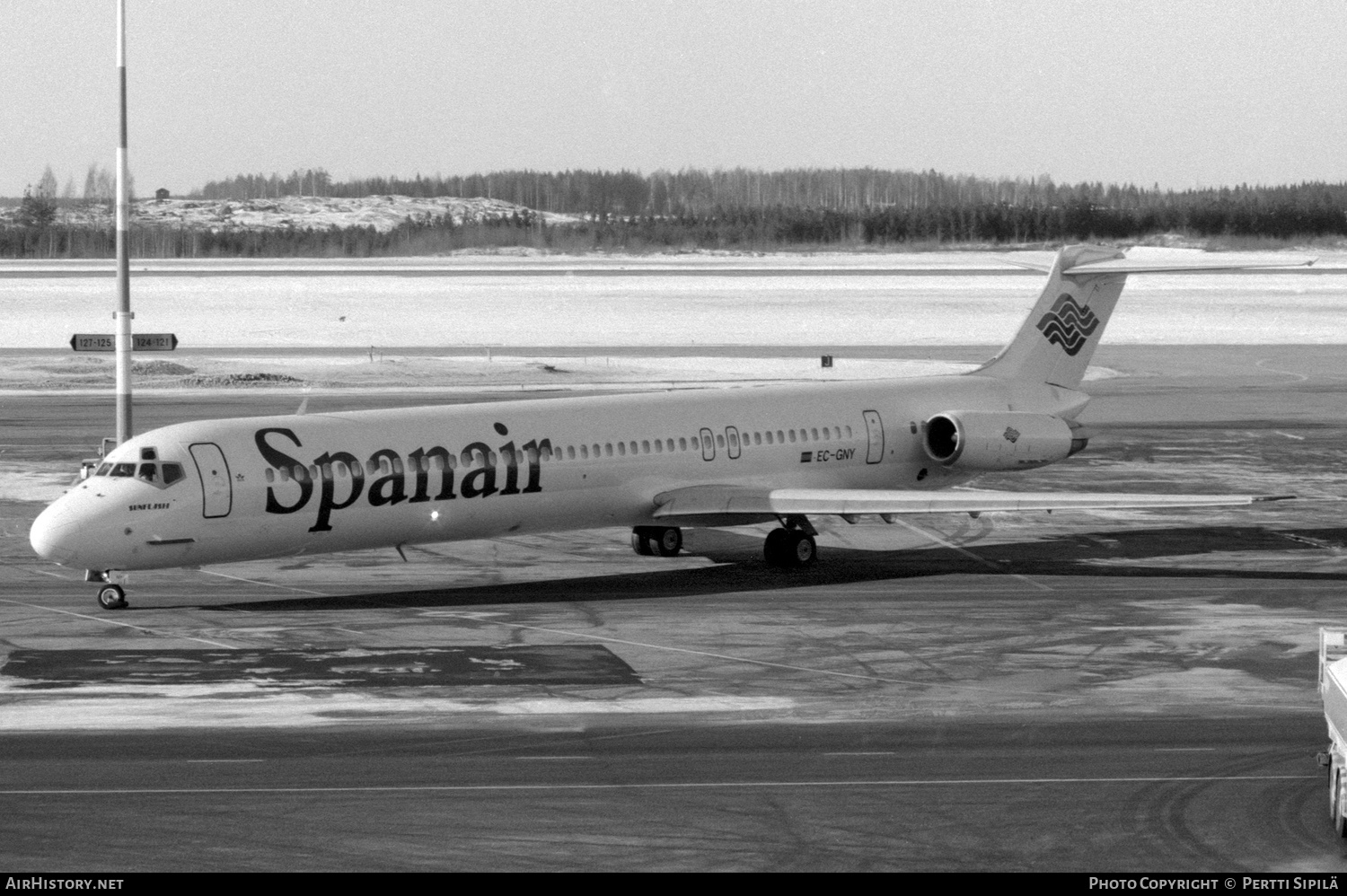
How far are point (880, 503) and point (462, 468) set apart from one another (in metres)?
6.62

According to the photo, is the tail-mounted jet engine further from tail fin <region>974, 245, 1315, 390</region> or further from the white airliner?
tail fin <region>974, 245, 1315, 390</region>

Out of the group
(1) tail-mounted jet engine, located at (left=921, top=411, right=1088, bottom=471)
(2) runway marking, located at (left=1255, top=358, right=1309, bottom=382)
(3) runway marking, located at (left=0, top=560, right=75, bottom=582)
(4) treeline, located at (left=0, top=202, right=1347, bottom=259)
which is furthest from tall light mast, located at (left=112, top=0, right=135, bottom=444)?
(4) treeline, located at (left=0, top=202, right=1347, bottom=259)

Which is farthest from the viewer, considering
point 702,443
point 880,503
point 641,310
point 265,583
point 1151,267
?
point 641,310

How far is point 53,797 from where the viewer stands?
1759 cm

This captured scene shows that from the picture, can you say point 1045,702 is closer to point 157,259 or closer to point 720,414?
point 720,414

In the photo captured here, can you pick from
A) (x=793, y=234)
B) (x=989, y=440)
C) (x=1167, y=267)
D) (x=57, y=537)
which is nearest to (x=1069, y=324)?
(x=1167, y=267)

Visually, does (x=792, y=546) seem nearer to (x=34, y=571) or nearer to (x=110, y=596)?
(x=110, y=596)

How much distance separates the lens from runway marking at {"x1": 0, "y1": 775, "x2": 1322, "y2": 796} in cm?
1783

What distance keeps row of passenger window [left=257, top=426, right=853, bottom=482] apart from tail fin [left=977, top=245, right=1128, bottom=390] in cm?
479

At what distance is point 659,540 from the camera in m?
32.8

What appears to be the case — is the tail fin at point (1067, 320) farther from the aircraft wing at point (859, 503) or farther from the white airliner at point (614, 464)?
the aircraft wing at point (859, 503)

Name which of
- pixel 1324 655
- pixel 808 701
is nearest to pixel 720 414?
pixel 808 701

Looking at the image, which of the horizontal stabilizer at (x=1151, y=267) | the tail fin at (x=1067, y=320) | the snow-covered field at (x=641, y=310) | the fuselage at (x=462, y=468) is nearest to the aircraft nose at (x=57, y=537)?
the fuselage at (x=462, y=468)

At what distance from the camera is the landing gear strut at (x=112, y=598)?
27.1 m
